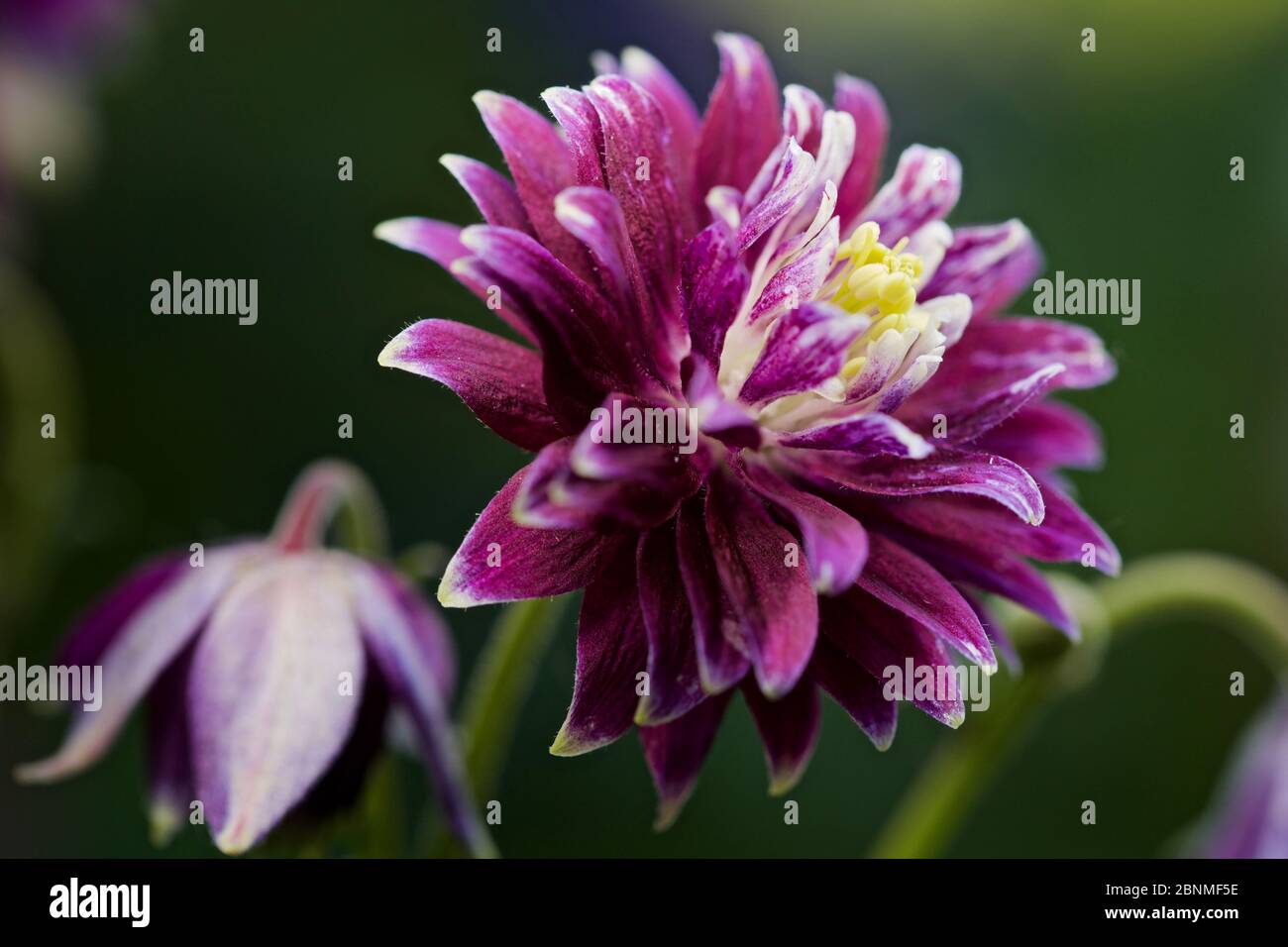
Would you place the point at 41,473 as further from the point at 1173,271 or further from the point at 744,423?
the point at 1173,271

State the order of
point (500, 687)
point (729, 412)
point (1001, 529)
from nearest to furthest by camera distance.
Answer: point (729, 412) < point (1001, 529) < point (500, 687)

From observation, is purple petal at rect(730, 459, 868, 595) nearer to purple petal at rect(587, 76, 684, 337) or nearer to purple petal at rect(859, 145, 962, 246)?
purple petal at rect(587, 76, 684, 337)

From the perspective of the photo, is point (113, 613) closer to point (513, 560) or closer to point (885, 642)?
point (513, 560)

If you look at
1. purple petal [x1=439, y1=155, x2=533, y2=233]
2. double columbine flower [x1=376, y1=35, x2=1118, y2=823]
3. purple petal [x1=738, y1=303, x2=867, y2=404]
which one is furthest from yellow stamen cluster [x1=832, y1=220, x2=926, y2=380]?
purple petal [x1=439, y1=155, x2=533, y2=233]

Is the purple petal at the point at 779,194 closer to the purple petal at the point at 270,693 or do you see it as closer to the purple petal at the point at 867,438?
the purple petal at the point at 867,438

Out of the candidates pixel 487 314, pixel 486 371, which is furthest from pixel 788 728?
pixel 487 314

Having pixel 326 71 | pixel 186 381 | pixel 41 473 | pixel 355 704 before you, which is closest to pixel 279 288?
pixel 186 381
